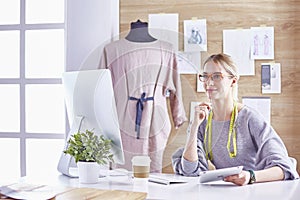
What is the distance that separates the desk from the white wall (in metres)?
1.19

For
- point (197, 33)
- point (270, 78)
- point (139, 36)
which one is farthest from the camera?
point (197, 33)

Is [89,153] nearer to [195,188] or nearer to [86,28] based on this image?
[195,188]

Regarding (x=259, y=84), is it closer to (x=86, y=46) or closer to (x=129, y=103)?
(x=129, y=103)

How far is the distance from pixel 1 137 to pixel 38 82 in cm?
48

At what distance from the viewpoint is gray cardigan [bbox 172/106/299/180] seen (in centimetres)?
204

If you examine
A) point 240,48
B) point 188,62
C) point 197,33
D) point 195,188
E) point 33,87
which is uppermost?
point 197,33

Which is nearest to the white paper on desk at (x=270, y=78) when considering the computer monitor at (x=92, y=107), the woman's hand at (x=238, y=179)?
the woman's hand at (x=238, y=179)

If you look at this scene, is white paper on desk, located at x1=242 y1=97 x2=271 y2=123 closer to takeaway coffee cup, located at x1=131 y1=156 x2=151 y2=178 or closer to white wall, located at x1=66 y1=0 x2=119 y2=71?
white wall, located at x1=66 y1=0 x2=119 y2=71

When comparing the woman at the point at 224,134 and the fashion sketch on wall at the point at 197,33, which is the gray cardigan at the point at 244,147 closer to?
the woman at the point at 224,134

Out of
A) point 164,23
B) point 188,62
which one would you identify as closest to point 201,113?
point 188,62

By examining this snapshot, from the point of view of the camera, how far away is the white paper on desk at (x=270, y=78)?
9.49ft

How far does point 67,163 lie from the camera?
2146 mm

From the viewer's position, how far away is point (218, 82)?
2.24m

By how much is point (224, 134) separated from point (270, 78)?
32.2 inches
